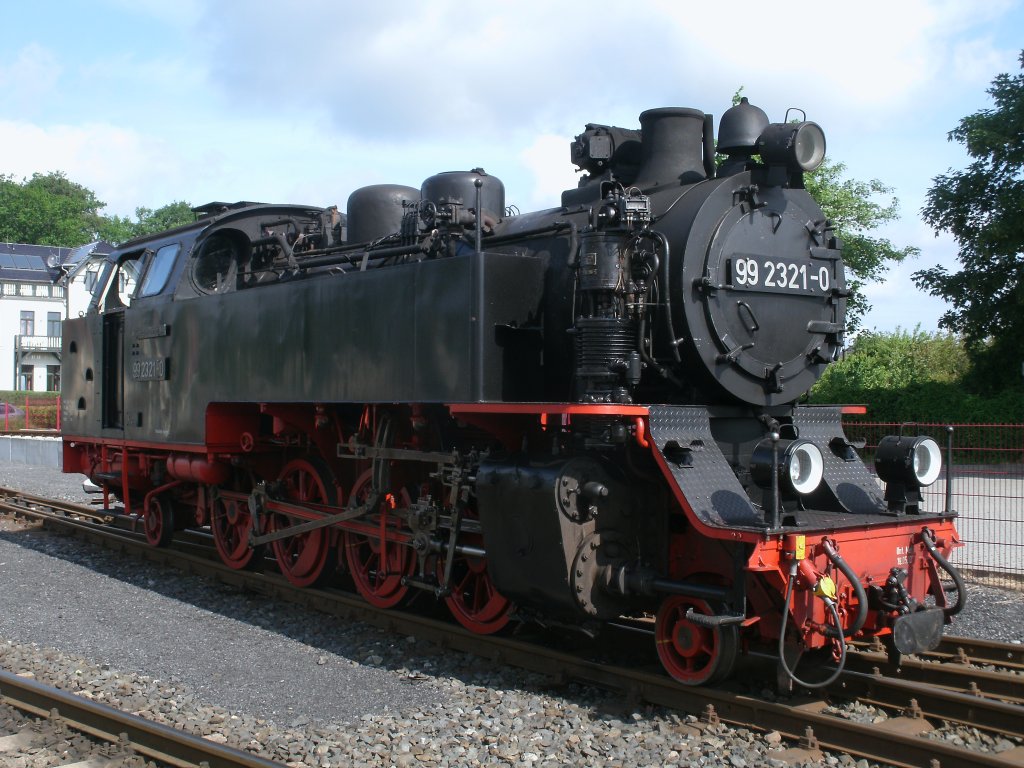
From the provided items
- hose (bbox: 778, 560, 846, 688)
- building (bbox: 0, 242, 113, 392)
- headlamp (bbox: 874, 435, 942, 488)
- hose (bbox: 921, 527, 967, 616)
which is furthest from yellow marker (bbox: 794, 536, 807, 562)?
building (bbox: 0, 242, 113, 392)

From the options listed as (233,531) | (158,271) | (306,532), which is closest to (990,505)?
(306,532)

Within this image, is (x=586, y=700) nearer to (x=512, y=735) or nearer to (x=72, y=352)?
(x=512, y=735)

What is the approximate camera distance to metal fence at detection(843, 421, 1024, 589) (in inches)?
357

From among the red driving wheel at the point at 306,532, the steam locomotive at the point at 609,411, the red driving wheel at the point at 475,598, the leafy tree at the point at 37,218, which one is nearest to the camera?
the steam locomotive at the point at 609,411

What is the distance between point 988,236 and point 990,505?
12.5 meters

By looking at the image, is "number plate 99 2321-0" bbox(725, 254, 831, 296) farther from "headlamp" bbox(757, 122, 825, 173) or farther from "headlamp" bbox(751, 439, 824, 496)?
"headlamp" bbox(751, 439, 824, 496)

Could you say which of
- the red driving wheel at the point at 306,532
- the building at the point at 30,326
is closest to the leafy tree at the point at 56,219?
the building at the point at 30,326

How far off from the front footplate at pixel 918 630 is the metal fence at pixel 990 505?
312cm

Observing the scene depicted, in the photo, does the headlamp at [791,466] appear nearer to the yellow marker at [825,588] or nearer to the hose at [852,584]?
the hose at [852,584]

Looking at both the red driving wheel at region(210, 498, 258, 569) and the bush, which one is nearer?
the red driving wheel at region(210, 498, 258, 569)

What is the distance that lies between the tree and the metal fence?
8843mm

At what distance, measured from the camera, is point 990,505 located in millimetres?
11289

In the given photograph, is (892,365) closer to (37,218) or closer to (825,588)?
(825,588)

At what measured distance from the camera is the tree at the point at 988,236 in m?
22.1
